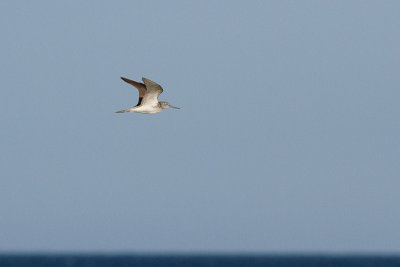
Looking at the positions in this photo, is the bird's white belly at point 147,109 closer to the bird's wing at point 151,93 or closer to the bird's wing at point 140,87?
the bird's wing at point 151,93

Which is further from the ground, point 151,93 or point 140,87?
point 140,87

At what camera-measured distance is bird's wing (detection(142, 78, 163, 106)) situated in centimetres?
5619

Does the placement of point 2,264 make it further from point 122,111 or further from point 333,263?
point 122,111

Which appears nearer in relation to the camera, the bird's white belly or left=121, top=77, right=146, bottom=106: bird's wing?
the bird's white belly

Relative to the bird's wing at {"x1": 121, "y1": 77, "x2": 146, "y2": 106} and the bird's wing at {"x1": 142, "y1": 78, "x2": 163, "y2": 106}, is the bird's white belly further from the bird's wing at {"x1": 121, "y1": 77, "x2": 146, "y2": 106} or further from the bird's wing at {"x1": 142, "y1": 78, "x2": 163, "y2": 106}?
the bird's wing at {"x1": 121, "y1": 77, "x2": 146, "y2": 106}

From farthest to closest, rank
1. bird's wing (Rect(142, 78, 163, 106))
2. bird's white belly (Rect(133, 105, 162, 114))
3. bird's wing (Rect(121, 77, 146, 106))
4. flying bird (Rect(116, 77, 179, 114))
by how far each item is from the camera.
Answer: bird's wing (Rect(121, 77, 146, 106))
bird's white belly (Rect(133, 105, 162, 114))
flying bird (Rect(116, 77, 179, 114))
bird's wing (Rect(142, 78, 163, 106))

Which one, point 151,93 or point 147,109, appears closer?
point 151,93

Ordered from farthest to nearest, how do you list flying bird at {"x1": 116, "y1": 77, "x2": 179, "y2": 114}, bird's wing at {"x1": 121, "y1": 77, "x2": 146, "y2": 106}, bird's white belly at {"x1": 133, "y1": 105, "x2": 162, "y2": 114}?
bird's wing at {"x1": 121, "y1": 77, "x2": 146, "y2": 106} < bird's white belly at {"x1": 133, "y1": 105, "x2": 162, "y2": 114} < flying bird at {"x1": 116, "y1": 77, "x2": 179, "y2": 114}

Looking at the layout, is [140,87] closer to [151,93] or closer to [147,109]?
[151,93]

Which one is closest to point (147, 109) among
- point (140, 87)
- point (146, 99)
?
point (146, 99)

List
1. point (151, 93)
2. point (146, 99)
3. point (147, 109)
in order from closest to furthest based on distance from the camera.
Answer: point (151, 93)
point (146, 99)
point (147, 109)

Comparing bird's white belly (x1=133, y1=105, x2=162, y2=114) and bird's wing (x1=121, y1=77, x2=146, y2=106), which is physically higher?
bird's wing (x1=121, y1=77, x2=146, y2=106)

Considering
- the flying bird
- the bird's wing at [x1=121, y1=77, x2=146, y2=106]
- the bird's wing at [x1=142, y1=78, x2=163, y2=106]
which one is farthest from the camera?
the bird's wing at [x1=121, y1=77, x2=146, y2=106]

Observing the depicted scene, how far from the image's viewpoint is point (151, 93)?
57781 millimetres
